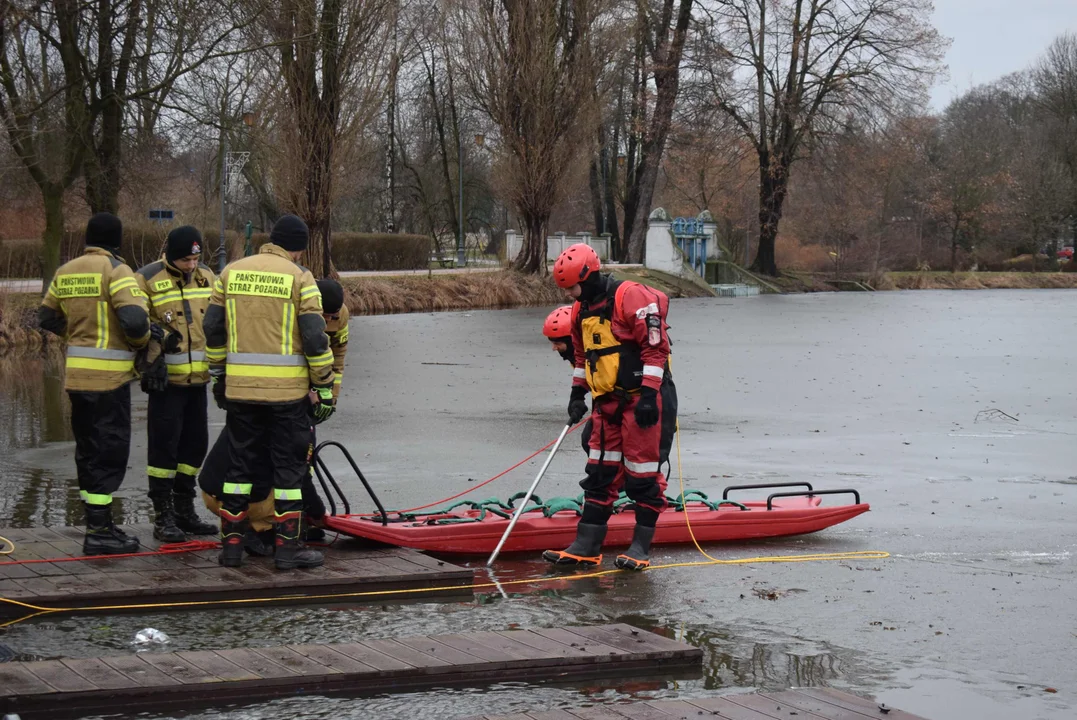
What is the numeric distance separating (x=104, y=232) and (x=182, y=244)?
461mm

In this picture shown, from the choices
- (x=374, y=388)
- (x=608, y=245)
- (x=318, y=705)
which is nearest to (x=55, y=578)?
(x=318, y=705)

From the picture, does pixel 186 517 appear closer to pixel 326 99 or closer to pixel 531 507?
pixel 531 507

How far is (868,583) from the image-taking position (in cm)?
749

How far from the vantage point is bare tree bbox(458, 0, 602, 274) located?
125 ft

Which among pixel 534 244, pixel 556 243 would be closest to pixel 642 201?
pixel 556 243

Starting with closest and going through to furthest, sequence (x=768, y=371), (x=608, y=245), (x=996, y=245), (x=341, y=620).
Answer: (x=341, y=620) → (x=768, y=371) → (x=608, y=245) → (x=996, y=245)

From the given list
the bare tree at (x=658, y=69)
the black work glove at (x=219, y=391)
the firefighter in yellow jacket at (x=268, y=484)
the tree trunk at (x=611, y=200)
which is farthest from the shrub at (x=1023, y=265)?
the black work glove at (x=219, y=391)

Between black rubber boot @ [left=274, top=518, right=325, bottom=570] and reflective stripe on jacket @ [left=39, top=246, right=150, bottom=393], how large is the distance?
1.33 m

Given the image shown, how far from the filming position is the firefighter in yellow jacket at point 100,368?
7406 millimetres

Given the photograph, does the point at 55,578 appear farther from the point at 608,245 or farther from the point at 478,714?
the point at 608,245

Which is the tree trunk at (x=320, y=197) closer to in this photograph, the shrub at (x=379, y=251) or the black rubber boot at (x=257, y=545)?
the shrub at (x=379, y=251)

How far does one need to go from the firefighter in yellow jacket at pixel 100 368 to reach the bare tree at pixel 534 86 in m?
31.5

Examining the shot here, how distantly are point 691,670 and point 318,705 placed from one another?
5.51 ft

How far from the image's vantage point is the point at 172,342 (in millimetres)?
7758
